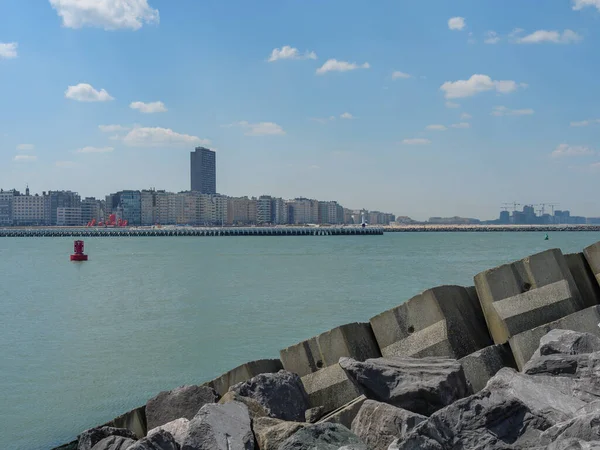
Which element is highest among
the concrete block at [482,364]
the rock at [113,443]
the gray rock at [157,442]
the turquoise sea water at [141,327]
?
the concrete block at [482,364]

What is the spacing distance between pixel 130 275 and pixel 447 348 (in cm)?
A: 4049

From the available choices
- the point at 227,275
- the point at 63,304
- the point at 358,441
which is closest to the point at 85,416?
the point at 358,441

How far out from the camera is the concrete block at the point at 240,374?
786 cm

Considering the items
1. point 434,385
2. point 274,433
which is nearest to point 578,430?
point 434,385

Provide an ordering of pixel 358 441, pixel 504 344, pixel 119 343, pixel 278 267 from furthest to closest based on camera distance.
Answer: pixel 278 267 < pixel 119 343 < pixel 504 344 < pixel 358 441

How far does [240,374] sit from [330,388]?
1.31 m

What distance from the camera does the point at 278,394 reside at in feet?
21.6

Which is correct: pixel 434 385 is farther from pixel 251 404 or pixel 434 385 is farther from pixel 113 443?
pixel 113 443

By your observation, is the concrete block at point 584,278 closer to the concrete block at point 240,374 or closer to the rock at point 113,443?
the concrete block at point 240,374

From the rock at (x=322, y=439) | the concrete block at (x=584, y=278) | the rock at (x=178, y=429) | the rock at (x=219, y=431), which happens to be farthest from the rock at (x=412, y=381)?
the concrete block at (x=584, y=278)

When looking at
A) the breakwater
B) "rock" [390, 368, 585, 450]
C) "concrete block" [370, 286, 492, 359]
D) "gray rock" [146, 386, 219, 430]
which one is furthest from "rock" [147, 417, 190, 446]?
the breakwater

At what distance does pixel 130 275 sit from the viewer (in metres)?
45.1

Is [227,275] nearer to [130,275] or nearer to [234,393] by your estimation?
[130,275]

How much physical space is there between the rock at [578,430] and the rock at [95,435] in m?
4.38
